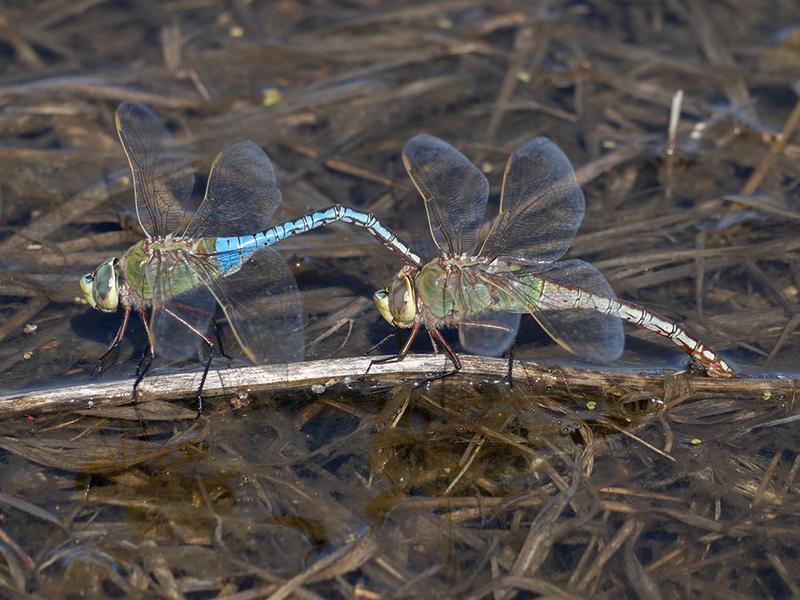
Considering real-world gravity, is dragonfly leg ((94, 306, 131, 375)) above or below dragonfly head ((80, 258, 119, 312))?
below

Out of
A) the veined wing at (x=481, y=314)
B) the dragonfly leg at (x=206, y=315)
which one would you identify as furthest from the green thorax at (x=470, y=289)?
the dragonfly leg at (x=206, y=315)

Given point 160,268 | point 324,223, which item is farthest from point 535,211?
point 160,268

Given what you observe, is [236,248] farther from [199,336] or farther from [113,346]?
[113,346]

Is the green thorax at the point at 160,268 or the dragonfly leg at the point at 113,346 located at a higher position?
the green thorax at the point at 160,268

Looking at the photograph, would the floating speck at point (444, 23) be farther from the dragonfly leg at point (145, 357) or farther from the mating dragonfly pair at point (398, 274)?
the dragonfly leg at point (145, 357)

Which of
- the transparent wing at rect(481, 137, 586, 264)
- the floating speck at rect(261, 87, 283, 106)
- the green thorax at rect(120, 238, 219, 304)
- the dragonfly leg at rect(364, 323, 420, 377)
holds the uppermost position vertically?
the transparent wing at rect(481, 137, 586, 264)

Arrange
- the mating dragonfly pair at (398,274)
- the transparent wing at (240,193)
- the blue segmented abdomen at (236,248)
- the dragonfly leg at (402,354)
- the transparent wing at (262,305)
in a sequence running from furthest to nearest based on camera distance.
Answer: the transparent wing at (240,193)
the blue segmented abdomen at (236,248)
the dragonfly leg at (402,354)
the mating dragonfly pair at (398,274)
the transparent wing at (262,305)

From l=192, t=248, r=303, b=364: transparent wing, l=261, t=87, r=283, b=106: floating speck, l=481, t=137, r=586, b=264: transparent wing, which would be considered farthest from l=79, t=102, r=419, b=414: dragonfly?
l=261, t=87, r=283, b=106: floating speck

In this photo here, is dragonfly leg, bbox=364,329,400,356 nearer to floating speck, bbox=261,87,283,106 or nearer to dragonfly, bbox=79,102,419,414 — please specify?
dragonfly, bbox=79,102,419,414
